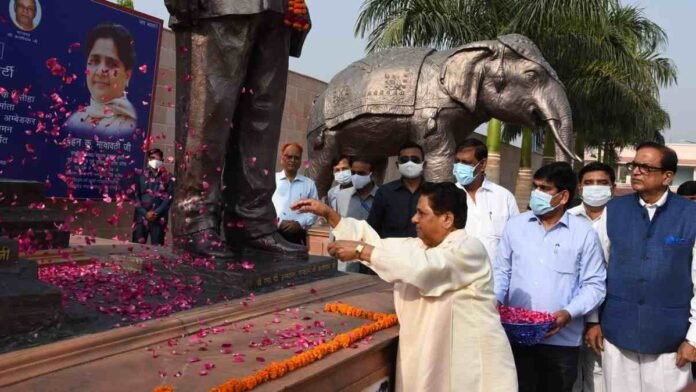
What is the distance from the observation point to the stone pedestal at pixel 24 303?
1953 millimetres

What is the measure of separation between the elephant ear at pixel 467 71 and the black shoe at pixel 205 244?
11.8ft

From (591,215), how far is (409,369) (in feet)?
7.22

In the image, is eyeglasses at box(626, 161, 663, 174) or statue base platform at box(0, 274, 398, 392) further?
eyeglasses at box(626, 161, 663, 174)

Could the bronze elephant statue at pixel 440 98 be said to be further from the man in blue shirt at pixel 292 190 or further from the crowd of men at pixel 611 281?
the crowd of men at pixel 611 281

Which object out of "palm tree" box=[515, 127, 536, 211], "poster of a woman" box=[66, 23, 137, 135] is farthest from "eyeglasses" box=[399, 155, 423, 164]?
"palm tree" box=[515, 127, 536, 211]

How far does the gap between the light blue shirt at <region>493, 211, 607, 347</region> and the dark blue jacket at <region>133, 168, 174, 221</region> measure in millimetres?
3521

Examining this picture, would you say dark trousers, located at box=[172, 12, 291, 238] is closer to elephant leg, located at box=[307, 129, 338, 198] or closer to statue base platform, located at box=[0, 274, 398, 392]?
statue base platform, located at box=[0, 274, 398, 392]

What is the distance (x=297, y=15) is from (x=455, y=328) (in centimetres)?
190

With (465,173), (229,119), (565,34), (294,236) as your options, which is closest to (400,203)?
(465,173)

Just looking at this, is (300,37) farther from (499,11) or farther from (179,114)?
(499,11)

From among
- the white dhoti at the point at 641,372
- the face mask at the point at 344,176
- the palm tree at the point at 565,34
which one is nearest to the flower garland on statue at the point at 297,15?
the face mask at the point at 344,176

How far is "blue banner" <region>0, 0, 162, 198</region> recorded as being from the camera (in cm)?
554

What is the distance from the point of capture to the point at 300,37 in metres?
3.50

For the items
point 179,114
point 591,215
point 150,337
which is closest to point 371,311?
point 150,337
